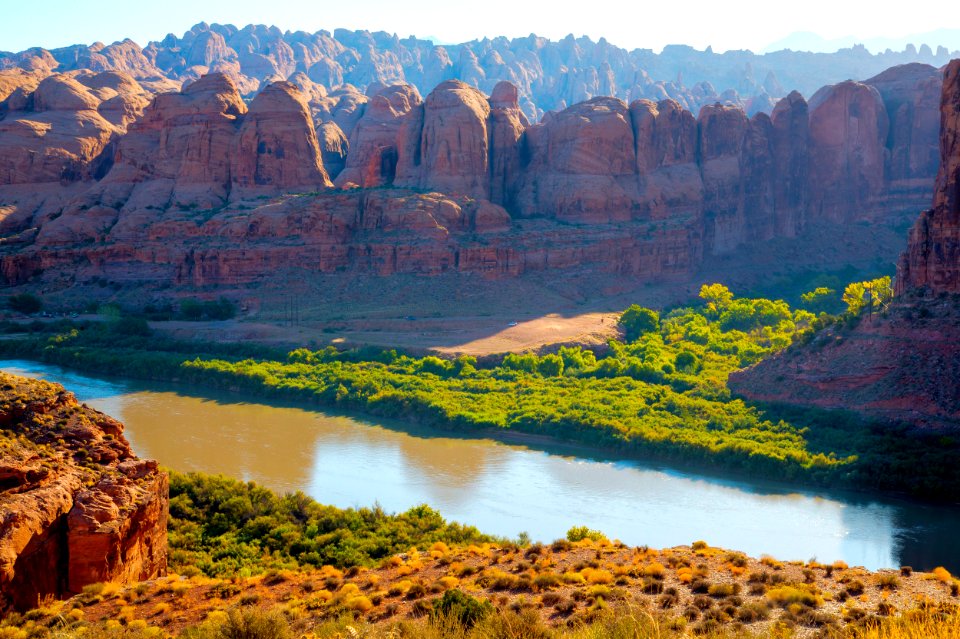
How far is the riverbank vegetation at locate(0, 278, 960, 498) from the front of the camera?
120 ft

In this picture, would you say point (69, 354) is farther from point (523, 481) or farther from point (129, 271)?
point (523, 481)

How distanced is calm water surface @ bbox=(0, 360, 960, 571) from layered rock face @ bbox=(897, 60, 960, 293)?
1165cm

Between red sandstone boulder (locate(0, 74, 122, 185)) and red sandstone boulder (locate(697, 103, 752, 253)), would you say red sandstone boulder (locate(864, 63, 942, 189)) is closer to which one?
red sandstone boulder (locate(697, 103, 752, 253))

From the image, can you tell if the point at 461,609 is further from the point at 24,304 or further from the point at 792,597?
the point at 24,304

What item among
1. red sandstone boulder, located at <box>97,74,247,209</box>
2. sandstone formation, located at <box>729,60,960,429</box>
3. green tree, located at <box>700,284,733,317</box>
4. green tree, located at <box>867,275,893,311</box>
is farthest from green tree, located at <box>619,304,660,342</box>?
red sandstone boulder, located at <box>97,74,247,209</box>

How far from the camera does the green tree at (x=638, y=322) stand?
62969 mm

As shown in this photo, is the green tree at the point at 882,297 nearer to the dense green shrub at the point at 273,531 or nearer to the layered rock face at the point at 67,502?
the dense green shrub at the point at 273,531

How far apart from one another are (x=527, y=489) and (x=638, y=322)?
29549mm

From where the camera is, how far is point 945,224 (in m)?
40.5

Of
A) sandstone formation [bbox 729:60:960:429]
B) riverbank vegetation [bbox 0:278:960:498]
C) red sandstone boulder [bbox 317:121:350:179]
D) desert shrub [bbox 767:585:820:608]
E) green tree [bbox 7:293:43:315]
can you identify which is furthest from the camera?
red sandstone boulder [bbox 317:121:350:179]

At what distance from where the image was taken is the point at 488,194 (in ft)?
244

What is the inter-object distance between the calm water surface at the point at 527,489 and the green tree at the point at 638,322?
2289 centimetres

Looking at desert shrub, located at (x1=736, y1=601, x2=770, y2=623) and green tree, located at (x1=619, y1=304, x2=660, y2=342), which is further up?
desert shrub, located at (x1=736, y1=601, x2=770, y2=623)

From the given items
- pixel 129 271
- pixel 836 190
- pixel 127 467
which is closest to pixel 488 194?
pixel 129 271
